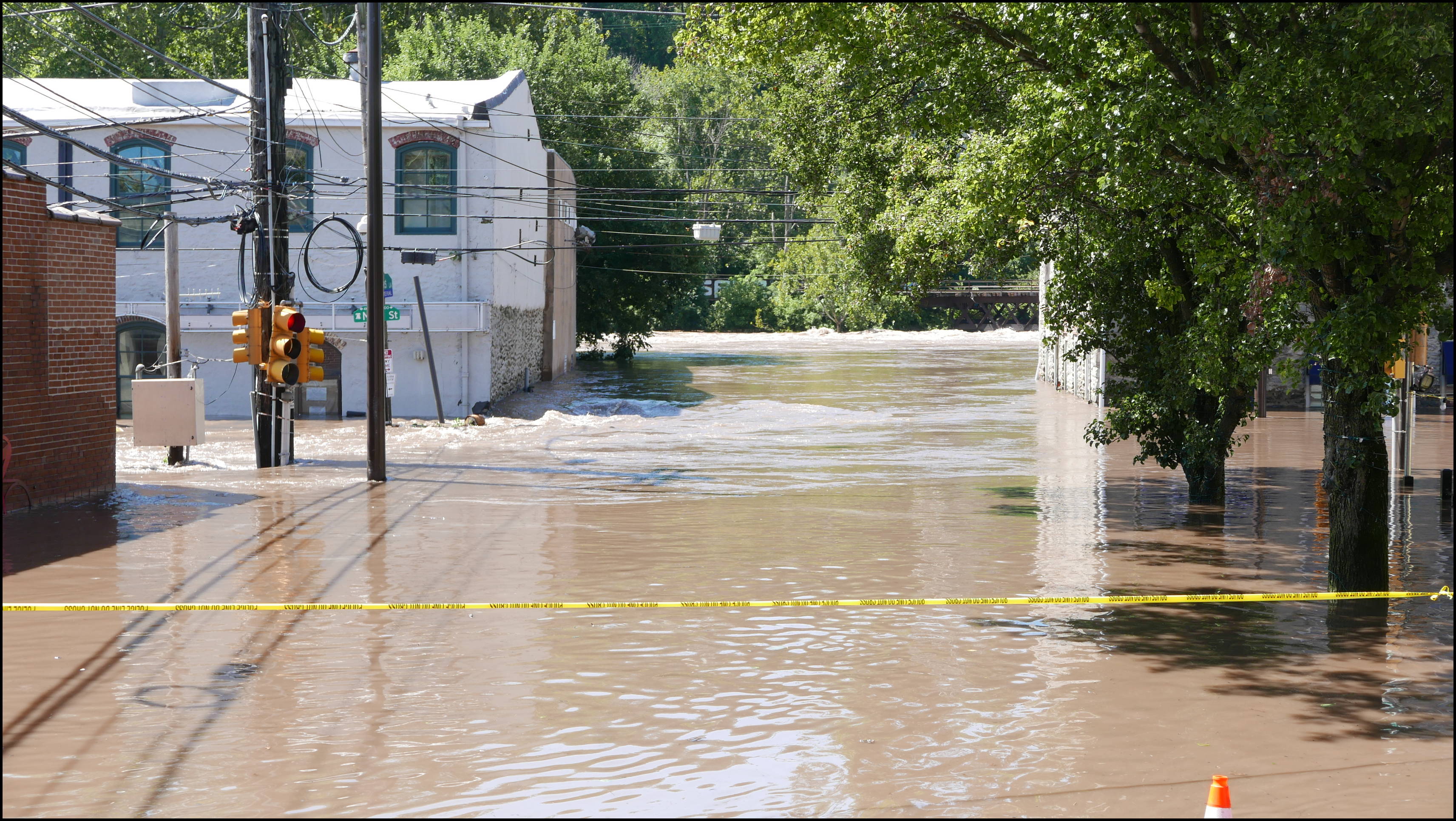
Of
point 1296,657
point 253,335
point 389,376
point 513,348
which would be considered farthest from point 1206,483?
point 513,348

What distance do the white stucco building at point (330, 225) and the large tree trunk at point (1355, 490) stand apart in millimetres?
25046

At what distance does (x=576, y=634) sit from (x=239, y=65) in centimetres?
5801

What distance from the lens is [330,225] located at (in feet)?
113

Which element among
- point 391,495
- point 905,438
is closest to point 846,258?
point 905,438

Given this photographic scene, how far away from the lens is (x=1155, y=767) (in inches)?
277

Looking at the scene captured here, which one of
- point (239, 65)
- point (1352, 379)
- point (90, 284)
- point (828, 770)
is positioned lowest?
point (828, 770)

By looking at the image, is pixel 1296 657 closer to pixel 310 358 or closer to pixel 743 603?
pixel 743 603

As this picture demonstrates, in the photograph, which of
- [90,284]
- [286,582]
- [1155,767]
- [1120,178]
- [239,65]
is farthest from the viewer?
[239,65]

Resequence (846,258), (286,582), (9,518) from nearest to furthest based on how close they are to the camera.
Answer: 1. (286,582)
2. (9,518)
3. (846,258)

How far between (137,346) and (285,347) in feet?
59.3

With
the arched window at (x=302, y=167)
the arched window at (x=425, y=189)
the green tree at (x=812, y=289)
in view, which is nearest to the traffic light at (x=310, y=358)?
the arched window at (x=302, y=167)

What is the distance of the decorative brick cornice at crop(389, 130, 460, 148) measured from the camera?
3384 centimetres

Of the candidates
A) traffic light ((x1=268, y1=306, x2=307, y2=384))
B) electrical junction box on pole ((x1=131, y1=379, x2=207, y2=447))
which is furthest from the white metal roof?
traffic light ((x1=268, y1=306, x2=307, y2=384))

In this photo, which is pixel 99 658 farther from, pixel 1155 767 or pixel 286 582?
pixel 1155 767
